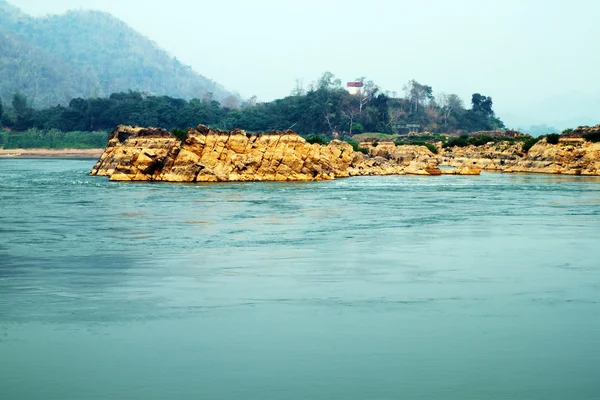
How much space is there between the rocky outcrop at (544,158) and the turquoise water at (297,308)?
46.8 metres

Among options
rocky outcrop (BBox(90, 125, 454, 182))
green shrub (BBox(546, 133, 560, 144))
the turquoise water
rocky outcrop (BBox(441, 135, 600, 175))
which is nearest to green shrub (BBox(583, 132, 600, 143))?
rocky outcrop (BBox(441, 135, 600, 175))

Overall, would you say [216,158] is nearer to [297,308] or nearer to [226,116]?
[297,308]

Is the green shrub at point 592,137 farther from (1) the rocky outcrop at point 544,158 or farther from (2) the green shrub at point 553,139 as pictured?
(2) the green shrub at point 553,139

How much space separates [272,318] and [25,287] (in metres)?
5.77

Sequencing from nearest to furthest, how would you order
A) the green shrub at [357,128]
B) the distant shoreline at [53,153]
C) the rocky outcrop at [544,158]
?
the rocky outcrop at [544,158] → the distant shoreline at [53,153] → the green shrub at [357,128]

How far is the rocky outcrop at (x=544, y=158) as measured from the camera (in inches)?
2911

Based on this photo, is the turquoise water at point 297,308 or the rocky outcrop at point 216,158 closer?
the turquoise water at point 297,308

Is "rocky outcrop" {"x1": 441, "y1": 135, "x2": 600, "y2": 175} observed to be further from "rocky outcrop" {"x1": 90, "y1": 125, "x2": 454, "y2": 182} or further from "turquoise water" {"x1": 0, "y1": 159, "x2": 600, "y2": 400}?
"turquoise water" {"x1": 0, "y1": 159, "x2": 600, "y2": 400}

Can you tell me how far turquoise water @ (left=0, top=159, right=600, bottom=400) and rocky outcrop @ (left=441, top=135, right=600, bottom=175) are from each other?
46.8m

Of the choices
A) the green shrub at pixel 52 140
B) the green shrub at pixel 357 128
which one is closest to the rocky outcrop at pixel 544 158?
the green shrub at pixel 357 128

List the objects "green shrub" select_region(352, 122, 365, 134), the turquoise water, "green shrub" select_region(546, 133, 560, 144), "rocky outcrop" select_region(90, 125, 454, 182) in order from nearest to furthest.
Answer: the turquoise water < "rocky outcrop" select_region(90, 125, 454, 182) < "green shrub" select_region(546, 133, 560, 144) < "green shrub" select_region(352, 122, 365, 134)

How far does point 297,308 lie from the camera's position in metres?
14.5

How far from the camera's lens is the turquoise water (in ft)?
34.3

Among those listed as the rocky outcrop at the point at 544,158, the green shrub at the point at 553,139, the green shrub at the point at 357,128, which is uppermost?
the green shrub at the point at 357,128
